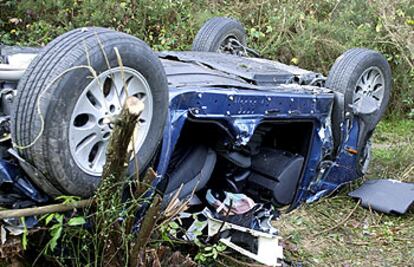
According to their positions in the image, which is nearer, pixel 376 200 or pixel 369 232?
pixel 369 232

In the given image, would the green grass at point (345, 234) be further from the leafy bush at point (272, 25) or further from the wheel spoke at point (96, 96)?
the leafy bush at point (272, 25)

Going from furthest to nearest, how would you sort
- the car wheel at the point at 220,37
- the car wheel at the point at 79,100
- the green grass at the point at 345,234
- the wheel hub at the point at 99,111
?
the car wheel at the point at 220,37, the green grass at the point at 345,234, the wheel hub at the point at 99,111, the car wheel at the point at 79,100

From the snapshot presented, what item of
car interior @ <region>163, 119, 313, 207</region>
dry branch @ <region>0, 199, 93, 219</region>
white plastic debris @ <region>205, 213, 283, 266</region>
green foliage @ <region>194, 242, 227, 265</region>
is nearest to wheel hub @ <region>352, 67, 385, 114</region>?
car interior @ <region>163, 119, 313, 207</region>

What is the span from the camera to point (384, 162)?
602cm

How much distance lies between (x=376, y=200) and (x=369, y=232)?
1.37 feet

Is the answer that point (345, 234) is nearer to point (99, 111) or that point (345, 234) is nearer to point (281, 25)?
point (99, 111)

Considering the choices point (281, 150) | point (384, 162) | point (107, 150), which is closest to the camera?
point (107, 150)

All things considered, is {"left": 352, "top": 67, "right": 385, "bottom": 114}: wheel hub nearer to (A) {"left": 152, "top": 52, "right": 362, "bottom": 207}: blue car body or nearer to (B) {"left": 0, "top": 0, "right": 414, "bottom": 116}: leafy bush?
(A) {"left": 152, "top": 52, "right": 362, "bottom": 207}: blue car body

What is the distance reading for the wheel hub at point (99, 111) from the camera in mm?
2760

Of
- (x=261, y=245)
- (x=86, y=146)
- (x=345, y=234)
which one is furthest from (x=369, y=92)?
(x=86, y=146)

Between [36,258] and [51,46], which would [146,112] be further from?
[36,258]

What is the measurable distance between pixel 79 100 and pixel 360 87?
2.85 metres

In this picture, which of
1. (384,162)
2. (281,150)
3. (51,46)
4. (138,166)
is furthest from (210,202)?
(384,162)

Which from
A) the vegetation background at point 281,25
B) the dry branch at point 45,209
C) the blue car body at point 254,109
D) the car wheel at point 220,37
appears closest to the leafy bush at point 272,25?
the vegetation background at point 281,25
